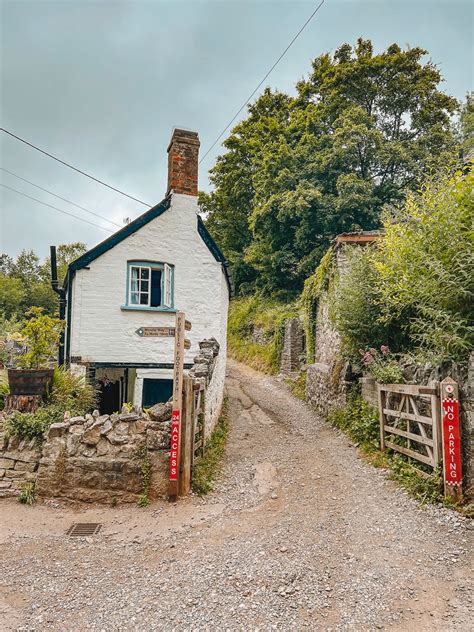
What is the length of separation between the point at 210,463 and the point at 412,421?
3693mm

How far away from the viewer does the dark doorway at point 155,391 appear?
10.6 m

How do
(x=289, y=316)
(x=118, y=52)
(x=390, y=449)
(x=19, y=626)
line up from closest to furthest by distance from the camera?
1. (x=19, y=626)
2. (x=390, y=449)
3. (x=118, y=52)
4. (x=289, y=316)

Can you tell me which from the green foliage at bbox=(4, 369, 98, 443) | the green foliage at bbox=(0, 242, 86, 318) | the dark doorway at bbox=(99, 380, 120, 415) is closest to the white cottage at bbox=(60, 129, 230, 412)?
the dark doorway at bbox=(99, 380, 120, 415)

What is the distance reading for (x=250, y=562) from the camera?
420 centimetres

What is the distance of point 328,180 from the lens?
66.6 ft

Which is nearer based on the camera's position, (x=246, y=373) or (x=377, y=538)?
(x=377, y=538)

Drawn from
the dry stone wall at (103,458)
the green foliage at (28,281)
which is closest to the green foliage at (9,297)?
the green foliage at (28,281)

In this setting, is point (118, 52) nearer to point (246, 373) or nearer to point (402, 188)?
point (246, 373)

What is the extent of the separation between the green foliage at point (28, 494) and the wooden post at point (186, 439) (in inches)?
88.2

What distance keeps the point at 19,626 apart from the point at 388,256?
7.73 m

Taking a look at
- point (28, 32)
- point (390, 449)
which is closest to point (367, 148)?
point (28, 32)

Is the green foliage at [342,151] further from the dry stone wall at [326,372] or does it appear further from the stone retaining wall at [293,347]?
the dry stone wall at [326,372]

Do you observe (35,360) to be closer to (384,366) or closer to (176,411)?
(176,411)

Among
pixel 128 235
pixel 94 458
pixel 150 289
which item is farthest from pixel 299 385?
pixel 94 458
